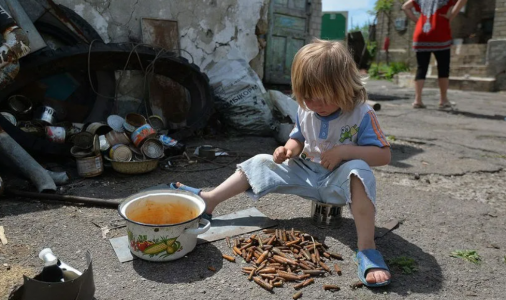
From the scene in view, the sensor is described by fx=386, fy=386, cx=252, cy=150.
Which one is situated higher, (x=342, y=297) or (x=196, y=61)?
(x=196, y=61)

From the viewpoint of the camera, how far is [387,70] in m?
16.6

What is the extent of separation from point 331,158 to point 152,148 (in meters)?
1.96

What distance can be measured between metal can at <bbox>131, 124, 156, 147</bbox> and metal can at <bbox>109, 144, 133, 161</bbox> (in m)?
0.13

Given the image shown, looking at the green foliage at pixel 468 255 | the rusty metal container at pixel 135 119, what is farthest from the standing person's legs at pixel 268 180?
the rusty metal container at pixel 135 119

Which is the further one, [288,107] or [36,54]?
[288,107]

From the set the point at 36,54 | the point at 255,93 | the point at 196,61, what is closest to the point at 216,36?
the point at 196,61

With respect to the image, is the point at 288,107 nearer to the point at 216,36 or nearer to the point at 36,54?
the point at 216,36

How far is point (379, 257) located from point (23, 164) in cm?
254

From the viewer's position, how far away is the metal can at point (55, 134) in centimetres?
336

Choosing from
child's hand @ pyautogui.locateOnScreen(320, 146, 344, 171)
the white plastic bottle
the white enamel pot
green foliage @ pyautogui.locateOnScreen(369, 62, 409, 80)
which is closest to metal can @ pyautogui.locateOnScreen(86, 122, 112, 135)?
the white enamel pot

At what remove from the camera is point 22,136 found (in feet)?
10.3

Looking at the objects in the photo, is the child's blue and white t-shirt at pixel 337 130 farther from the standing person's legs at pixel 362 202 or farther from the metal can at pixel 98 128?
the metal can at pixel 98 128

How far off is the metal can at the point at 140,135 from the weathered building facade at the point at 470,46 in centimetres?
1116

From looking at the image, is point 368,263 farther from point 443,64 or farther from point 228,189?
point 443,64
